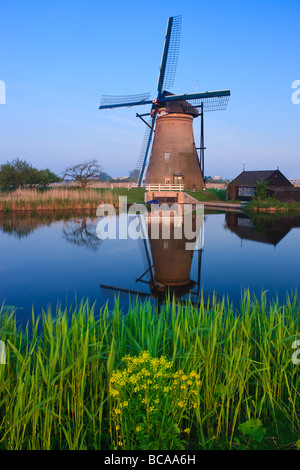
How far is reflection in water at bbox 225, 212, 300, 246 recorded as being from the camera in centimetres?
1532

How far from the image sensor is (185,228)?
17438mm

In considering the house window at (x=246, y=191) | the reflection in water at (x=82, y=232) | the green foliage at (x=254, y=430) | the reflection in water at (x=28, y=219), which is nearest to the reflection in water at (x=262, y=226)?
the house window at (x=246, y=191)

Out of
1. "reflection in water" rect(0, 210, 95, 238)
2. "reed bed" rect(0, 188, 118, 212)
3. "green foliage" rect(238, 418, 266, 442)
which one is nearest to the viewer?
"green foliage" rect(238, 418, 266, 442)

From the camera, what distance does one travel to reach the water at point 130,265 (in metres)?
7.43

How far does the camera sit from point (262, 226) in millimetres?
18812

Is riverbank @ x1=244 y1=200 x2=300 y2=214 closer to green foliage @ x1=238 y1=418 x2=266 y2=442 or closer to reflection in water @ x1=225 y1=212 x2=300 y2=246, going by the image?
reflection in water @ x1=225 y1=212 x2=300 y2=246

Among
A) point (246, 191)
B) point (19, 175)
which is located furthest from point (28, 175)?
point (246, 191)

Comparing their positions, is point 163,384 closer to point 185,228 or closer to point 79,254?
point 79,254

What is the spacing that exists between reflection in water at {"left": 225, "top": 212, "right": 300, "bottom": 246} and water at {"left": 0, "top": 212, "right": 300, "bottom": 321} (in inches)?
2.1

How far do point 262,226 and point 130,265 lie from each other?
11.2 metres

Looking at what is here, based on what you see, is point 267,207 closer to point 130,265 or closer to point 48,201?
point 48,201

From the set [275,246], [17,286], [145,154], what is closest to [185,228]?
[275,246]

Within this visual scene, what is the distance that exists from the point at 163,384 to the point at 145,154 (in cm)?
2680

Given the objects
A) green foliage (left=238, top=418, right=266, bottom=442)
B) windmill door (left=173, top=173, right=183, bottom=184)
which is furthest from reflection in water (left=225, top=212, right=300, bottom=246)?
green foliage (left=238, top=418, right=266, bottom=442)
